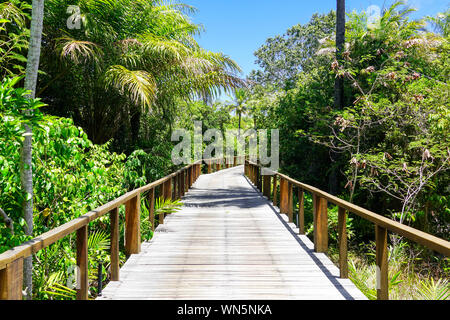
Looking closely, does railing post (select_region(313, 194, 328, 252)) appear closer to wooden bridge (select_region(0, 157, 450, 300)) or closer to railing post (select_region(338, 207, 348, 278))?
wooden bridge (select_region(0, 157, 450, 300))

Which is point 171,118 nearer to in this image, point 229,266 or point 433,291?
point 229,266

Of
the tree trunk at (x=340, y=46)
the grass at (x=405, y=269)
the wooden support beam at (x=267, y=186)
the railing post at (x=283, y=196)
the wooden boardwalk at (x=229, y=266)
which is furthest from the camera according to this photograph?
the tree trunk at (x=340, y=46)

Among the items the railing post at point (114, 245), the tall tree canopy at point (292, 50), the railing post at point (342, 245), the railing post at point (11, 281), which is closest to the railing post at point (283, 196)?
the railing post at point (342, 245)

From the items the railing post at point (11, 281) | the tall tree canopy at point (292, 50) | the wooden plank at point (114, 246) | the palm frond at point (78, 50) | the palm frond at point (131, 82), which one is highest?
the tall tree canopy at point (292, 50)

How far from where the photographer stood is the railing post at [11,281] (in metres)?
1.92

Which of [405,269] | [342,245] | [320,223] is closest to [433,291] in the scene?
[320,223]

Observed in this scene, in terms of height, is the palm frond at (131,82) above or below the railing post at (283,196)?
above

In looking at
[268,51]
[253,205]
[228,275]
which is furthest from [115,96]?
[268,51]

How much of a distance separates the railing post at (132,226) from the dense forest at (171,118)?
505 mm

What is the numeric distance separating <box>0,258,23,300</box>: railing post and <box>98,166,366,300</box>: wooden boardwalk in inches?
63.1

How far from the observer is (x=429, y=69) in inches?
465

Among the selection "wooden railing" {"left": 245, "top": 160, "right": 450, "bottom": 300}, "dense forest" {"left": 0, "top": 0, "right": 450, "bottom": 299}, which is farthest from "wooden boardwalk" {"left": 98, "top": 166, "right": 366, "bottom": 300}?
"dense forest" {"left": 0, "top": 0, "right": 450, "bottom": 299}

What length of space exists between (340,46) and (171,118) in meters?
5.68

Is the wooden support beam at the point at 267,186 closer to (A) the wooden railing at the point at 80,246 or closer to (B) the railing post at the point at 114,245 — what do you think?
(A) the wooden railing at the point at 80,246
